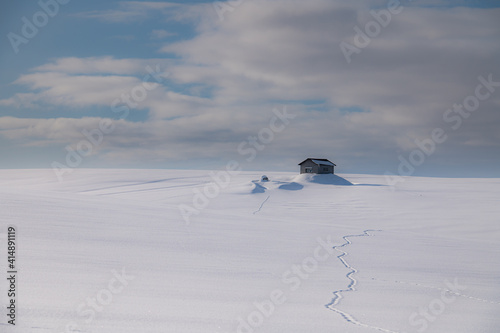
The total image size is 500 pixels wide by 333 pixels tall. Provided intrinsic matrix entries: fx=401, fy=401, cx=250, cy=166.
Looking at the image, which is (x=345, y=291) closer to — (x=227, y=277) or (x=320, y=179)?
(x=227, y=277)

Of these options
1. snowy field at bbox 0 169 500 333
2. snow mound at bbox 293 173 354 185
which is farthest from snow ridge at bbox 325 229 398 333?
snow mound at bbox 293 173 354 185

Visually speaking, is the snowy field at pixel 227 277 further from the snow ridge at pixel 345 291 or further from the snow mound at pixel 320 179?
the snow mound at pixel 320 179

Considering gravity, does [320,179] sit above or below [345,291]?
above

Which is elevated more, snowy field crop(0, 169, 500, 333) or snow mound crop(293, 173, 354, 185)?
snow mound crop(293, 173, 354, 185)

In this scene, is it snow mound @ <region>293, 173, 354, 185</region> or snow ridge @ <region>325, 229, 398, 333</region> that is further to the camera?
snow mound @ <region>293, 173, 354, 185</region>

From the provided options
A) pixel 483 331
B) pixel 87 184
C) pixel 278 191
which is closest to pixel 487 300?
pixel 483 331

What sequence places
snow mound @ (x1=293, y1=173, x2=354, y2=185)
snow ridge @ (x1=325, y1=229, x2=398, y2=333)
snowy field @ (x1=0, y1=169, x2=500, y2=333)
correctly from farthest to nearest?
snow mound @ (x1=293, y1=173, x2=354, y2=185) → snow ridge @ (x1=325, y1=229, x2=398, y2=333) → snowy field @ (x1=0, y1=169, x2=500, y2=333)

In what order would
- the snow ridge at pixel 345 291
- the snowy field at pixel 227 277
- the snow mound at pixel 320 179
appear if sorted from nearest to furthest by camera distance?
the snowy field at pixel 227 277
the snow ridge at pixel 345 291
the snow mound at pixel 320 179

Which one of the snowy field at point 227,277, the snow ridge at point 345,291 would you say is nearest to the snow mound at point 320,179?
the snowy field at point 227,277

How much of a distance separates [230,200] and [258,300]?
28.5m

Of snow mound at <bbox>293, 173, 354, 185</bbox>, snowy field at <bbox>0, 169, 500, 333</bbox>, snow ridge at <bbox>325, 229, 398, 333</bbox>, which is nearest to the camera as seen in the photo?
snowy field at <bbox>0, 169, 500, 333</bbox>

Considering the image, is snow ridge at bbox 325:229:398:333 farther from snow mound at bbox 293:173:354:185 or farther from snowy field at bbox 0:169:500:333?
snow mound at bbox 293:173:354:185

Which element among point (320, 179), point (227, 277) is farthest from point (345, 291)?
point (320, 179)

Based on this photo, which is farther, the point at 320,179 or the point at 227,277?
the point at 320,179
